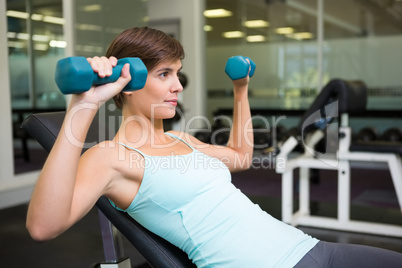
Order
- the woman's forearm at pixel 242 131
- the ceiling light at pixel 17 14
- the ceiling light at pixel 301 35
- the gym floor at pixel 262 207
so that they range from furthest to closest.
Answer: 1. the ceiling light at pixel 301 35
2. the ceiling light at pixel 17 14
3. the gym floor at pixel 262 207
4. the woman's forearm at pixel 242 131

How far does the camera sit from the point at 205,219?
981 mm

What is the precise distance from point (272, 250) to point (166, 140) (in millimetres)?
410

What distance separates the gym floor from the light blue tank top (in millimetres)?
1255

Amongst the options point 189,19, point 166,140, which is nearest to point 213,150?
point 166,140

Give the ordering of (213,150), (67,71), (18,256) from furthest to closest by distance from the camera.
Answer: (18,256), (213,150), (67,71)

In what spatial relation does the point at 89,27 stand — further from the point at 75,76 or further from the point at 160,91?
the point at 75,76

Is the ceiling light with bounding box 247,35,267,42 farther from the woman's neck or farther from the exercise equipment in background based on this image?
the woman's neck

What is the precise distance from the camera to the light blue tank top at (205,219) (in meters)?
0.96

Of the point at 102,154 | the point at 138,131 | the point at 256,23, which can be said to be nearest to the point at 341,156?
the point at 138,131

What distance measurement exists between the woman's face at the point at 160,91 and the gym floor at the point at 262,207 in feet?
4.32

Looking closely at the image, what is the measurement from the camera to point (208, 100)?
20.5ft

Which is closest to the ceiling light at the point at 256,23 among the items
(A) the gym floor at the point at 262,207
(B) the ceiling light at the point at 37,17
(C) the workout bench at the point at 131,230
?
(A) the gym floor at the point at 262,207

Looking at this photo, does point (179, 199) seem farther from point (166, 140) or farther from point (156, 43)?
point (156, 43)

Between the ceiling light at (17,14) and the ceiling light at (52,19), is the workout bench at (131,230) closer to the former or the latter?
the ceiling light at (17,14)
